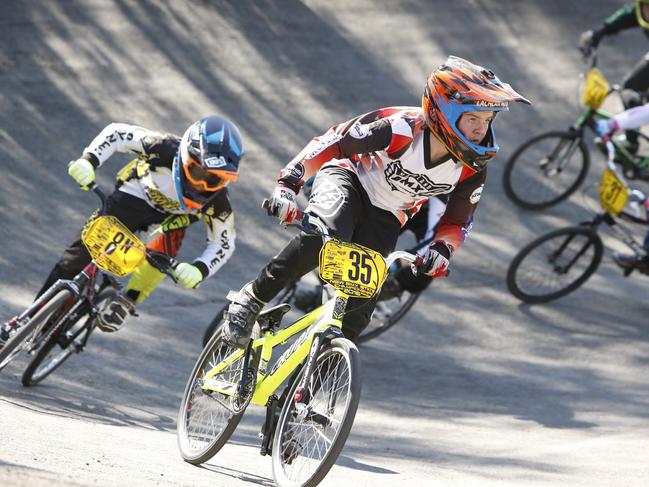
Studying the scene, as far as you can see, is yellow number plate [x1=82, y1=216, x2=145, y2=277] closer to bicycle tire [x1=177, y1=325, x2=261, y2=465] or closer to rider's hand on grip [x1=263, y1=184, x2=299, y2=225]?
bicycle tire [x1=177, y1=325, x2=261, y2=465]

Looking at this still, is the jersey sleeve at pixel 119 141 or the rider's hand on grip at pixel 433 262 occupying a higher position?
the rider's hand on grip at pixel 433 262

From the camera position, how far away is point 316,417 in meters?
4.72

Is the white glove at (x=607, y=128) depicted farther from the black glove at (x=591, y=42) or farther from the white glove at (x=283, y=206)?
the white glove at (x=283, y=206)

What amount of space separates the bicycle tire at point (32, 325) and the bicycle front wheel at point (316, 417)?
2.11 metres

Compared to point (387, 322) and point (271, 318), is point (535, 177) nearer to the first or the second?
point (387, 322)

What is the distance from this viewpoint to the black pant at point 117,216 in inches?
260

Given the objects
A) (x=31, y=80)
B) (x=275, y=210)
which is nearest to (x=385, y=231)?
(x=275, y=210)

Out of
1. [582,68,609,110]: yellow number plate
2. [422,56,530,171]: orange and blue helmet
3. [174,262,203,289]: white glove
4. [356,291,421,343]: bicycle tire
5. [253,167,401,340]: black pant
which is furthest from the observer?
[582,68,609,110]: yellow number plate

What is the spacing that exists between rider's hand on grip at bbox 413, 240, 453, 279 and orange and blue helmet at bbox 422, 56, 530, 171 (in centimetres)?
47

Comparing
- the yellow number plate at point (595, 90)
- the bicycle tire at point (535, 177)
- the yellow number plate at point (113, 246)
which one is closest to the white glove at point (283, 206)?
the yellow number plate at point (113, 246)

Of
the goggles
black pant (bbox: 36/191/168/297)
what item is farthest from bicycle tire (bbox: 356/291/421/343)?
the goggles

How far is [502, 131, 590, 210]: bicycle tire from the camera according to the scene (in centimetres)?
1091

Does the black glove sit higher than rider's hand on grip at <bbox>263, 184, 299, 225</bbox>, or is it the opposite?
rider's hand on grip at <bbox>263, 184, 299, 225</bbox>

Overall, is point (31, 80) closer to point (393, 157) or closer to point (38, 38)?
point (38, 38)
